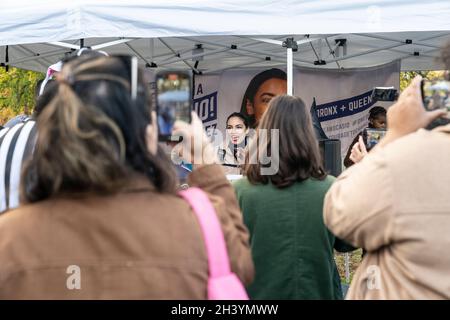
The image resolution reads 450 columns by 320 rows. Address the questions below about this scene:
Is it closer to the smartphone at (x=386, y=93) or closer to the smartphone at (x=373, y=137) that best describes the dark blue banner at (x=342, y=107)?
the smartphone at (x=386, y=93)

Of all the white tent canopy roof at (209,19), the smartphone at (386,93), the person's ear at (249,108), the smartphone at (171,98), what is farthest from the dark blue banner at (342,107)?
the smartphone at (171,98)

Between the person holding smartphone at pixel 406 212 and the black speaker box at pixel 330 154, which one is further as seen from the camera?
the black speaker box at pixel 330 154

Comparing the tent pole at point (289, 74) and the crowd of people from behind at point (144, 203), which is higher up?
the tent pole at point (289, 74)

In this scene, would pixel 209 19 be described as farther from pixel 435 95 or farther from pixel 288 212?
pixel 435 95

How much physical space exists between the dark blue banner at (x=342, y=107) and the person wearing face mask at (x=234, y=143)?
4.46ft

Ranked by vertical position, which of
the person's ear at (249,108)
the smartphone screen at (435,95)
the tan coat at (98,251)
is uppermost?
the smartphone screen at (435,95)

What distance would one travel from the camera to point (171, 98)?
4.52 ft

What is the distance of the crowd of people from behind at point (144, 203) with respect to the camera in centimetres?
116

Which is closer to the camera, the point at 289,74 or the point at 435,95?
the point at 435,95

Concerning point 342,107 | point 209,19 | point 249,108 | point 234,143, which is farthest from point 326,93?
point 209,19

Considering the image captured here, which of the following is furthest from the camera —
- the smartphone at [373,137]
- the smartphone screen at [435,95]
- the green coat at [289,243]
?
the smartphone at [373,137]

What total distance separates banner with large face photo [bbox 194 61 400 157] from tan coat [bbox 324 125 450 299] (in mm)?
5510

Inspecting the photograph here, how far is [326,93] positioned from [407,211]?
19.6 feet

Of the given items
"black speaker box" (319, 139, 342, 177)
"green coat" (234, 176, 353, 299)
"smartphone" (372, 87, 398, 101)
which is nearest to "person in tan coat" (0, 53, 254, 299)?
"green coat" (234, 176, 353, 299)
